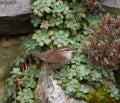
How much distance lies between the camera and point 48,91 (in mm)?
5328

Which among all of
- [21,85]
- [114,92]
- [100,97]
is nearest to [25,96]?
[21,85]

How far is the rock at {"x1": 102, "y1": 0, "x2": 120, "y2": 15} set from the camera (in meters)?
6.13

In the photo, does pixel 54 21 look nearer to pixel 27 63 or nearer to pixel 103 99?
pixel 27 63

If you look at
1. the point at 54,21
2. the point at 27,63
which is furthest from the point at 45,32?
the point at 27,63

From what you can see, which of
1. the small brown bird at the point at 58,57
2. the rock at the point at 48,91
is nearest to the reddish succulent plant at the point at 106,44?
the small brown bird at the point at 58,57

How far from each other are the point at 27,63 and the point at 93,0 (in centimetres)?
136

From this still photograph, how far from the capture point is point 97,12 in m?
6.06

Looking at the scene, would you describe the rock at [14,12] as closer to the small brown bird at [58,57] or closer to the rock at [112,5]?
the small brown bird at [58,57]

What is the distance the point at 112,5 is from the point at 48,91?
1.75 metres

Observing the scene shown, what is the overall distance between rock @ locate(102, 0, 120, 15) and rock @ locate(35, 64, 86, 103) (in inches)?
54.4

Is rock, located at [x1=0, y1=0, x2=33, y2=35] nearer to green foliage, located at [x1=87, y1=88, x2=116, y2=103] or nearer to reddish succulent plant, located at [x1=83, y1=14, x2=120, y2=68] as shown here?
reddish succulent plant, located at [x1=83, y1=14, x2=120, y2=68]

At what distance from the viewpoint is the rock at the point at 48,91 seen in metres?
5.25

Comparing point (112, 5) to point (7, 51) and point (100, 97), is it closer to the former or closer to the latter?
point (100, 97)

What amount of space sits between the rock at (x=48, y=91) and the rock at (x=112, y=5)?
1.38 m
